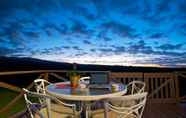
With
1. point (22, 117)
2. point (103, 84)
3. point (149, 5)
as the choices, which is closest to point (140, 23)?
point (149, 5)

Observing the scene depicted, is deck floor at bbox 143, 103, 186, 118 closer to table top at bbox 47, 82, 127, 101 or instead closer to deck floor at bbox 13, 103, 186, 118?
deck floor at bbox 13, 103, 186, 118

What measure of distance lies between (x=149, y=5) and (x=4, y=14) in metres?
4.30

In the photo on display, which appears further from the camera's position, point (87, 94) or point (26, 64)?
point (26, 64)

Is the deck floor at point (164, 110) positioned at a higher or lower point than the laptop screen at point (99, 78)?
lower

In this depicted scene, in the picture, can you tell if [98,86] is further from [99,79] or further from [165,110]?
[165,110]

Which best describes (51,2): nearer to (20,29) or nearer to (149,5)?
(20,29)

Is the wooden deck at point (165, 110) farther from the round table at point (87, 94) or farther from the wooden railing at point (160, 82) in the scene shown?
the round table at point (87, 94)

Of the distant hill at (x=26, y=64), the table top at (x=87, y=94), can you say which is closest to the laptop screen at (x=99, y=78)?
the table top at (x=87, y=94)

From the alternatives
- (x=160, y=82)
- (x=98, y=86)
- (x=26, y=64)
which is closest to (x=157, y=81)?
(x=160, y=82)

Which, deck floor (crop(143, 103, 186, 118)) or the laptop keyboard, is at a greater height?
the laptop keyboard

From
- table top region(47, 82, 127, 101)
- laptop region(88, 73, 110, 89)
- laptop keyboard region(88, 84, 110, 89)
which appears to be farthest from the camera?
laptop region(88, 73, 110, 89)

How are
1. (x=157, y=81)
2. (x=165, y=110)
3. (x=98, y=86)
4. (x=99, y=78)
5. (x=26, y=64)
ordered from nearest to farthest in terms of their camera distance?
(x=98, y=86), (x=99, y=78), (x=165, y=110), (x=157, y=81), (x=26, y=64)

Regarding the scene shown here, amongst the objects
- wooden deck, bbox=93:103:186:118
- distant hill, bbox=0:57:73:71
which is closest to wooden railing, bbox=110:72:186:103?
wooden deck, bbox=93:103:186:118

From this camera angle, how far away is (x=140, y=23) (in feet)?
19.6
